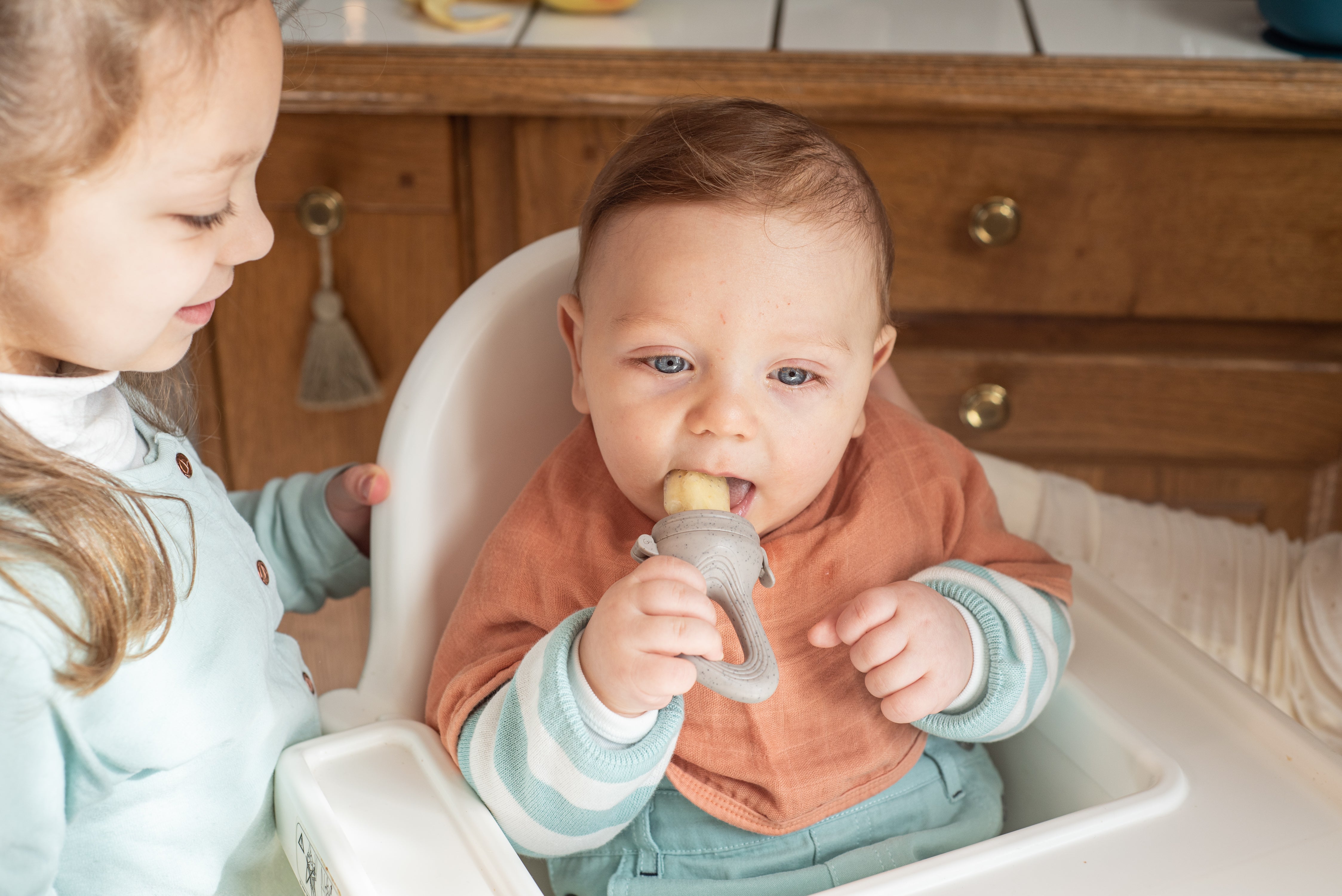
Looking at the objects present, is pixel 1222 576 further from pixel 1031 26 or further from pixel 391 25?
pixel 391 25

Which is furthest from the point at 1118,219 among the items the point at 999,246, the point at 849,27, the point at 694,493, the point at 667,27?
the point at 694,493

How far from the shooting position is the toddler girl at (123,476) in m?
0.54

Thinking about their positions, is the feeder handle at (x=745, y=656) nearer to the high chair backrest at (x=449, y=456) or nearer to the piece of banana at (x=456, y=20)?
the high chair backrest at (x=449, y=456)

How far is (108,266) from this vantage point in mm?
570

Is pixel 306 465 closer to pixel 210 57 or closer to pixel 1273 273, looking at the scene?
pixel 210 57

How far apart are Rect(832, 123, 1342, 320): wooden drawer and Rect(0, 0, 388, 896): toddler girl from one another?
0.80 m

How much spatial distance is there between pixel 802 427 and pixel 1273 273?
810mm

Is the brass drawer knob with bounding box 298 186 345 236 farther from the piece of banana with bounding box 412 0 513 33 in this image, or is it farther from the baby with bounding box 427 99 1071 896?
the baby with bounding box 427 99 1071 896

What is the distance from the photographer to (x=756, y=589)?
792mm

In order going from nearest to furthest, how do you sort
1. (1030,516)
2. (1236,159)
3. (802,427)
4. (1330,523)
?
(802,427)
(1030,516)
(1236,159)
(1330,523)

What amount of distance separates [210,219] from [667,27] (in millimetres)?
815

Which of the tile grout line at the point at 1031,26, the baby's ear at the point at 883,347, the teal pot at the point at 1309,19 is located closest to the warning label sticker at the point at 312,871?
the baby's ear at the point at 883,347

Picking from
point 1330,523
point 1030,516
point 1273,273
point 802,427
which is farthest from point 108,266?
point 1330,523

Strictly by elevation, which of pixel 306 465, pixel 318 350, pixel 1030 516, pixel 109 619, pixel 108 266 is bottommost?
pixel 306 465
